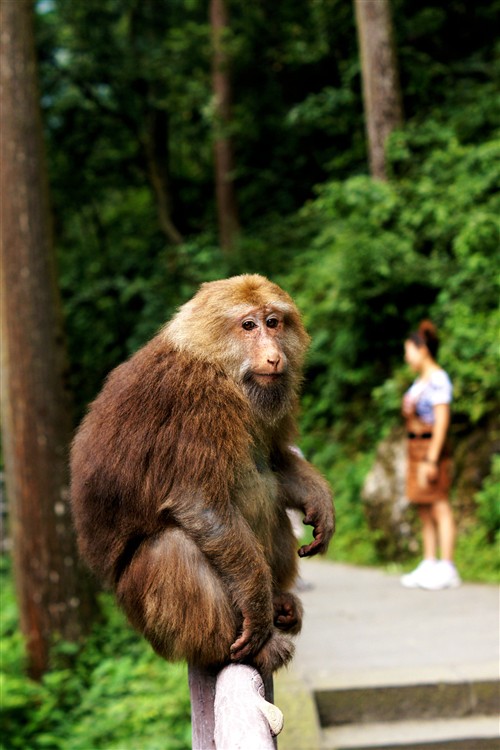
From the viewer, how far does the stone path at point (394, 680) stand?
4.35 metres


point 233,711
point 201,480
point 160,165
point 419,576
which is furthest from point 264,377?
point 160,165

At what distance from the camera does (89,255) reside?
16953 mm

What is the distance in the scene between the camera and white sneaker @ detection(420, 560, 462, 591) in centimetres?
660

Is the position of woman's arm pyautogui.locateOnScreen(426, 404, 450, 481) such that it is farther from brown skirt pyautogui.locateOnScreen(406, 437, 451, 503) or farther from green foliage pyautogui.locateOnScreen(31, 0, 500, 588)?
green foliage pyautogui.locateOnScreen(31, 0, 500, 588)

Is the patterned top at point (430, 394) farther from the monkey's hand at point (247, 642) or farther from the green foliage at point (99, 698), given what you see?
the monkey's hand at point (247, 642)

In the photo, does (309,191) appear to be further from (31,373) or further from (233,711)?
(233,711)

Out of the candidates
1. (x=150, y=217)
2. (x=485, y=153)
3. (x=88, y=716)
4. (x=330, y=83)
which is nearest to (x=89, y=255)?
(x=150, y=217)

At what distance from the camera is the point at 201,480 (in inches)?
95.5

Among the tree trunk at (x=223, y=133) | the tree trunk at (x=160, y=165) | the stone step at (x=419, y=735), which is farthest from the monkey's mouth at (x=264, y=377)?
the tree trunk at (x=160, y=165)

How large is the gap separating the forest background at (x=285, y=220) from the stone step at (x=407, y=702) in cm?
106

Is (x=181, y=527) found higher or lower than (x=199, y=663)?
higher

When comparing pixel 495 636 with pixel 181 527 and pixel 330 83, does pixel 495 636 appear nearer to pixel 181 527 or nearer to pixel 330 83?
pixel 181 527

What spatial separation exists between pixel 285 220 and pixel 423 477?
870 centimetres

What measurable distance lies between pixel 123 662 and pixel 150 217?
13325 millimetres
